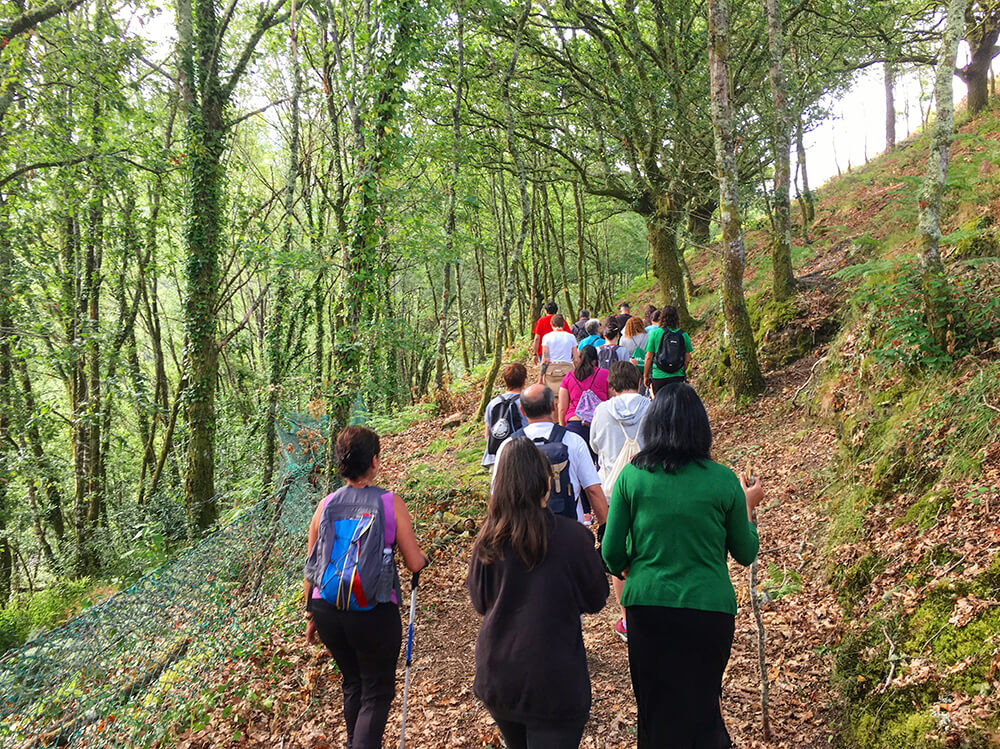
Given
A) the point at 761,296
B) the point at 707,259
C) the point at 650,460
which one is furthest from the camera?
Answer: the point at 707,259

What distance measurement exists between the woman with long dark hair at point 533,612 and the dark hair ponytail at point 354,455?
47.2 inches

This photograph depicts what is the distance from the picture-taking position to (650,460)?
2.78m

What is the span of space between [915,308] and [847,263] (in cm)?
646

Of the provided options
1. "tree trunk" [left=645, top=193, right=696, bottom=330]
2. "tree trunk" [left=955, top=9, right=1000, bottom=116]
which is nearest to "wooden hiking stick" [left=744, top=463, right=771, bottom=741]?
"tree trunk" [left=645, top=193, right=696, bottom=330]

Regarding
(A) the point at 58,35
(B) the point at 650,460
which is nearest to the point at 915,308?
(B) the point at 650,460

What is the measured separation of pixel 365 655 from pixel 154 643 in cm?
325

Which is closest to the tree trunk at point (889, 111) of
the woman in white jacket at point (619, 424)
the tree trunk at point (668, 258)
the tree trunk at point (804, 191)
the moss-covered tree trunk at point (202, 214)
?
the tree trunk at point (804, 191)

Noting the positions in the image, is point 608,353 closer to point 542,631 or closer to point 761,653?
point 761,653

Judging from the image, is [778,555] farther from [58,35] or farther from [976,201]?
[58,35]

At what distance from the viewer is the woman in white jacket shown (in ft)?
16.4

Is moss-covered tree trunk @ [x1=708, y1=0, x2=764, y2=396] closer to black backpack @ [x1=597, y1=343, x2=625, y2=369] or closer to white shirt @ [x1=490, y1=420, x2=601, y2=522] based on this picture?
black backpack @ [x1=597, y1=343, x2=625, y2=369]

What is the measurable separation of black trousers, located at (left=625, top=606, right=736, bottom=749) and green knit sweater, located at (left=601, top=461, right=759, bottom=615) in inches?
3.1

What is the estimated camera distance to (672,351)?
7.69m

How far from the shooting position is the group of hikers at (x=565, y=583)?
2.44 m
